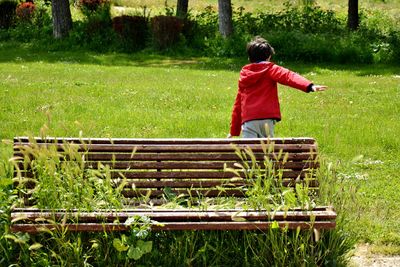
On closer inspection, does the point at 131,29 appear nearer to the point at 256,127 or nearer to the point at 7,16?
the point at 7,16

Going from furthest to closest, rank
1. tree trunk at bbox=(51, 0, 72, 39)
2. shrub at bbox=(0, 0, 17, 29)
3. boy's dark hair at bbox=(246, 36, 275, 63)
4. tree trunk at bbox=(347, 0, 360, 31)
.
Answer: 1. shrub at bbox=(0, 0, 17, 29)
2. tree trunk at bbox=(347, 0, 360, 31)
3. tree trunk at bbox=(51, 0, 72, 39)
4. boy's dark hair at bbox=(246, 36, 275, 63)

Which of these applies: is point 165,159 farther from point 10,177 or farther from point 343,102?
point 343,102

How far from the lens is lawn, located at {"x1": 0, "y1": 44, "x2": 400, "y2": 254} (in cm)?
724

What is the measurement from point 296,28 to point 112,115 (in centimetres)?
1448

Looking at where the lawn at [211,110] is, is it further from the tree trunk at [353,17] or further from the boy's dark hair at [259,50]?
the tree trunk at [353,17]

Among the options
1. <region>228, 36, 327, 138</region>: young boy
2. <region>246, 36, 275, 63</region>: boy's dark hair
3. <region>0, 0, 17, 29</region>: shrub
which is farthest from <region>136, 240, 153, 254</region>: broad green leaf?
<region>0, 0, 17, 29</region>: shrub

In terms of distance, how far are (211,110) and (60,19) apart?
541 inches

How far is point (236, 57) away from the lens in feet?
72.6

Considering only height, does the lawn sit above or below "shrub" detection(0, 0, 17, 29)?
below

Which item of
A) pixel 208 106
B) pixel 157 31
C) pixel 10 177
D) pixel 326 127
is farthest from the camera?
pixel 157 31

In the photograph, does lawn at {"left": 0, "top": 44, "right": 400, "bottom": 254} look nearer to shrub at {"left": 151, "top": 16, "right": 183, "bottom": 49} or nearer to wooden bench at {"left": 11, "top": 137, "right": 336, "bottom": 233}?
wooden bench at {"left": 11, "top": 137, "right": 336, "bottom": 233}

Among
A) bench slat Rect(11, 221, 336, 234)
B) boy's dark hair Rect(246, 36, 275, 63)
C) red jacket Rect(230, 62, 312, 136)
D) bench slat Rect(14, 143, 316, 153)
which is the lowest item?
bench slat Rect(11, 221, 336, 234)

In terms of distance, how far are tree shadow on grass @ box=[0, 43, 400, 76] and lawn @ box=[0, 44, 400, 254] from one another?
0.26 meters

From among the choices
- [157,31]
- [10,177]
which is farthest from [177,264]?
[157,31]
